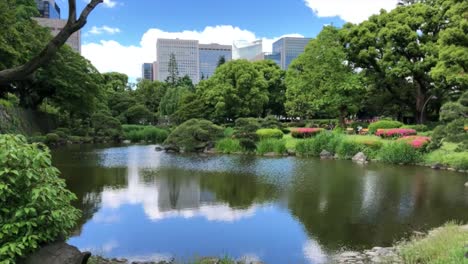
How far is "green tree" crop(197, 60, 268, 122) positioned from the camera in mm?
28406

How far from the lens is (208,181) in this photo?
35.8 feet

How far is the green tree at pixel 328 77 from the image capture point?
22453mm

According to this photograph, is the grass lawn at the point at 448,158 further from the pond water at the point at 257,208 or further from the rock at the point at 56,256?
the rock at the point at 56,256

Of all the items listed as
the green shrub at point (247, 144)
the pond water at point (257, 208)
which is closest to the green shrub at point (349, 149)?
the pond water at point (257, 208)

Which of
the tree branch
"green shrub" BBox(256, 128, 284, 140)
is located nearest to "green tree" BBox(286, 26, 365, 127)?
"green shrub" BBox(256, 128, 284, 140)

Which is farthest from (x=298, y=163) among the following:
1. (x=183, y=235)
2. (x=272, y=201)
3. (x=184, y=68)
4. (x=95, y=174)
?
(x=184, y=68)

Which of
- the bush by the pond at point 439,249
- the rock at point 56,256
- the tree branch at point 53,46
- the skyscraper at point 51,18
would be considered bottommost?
the bush by the pond at point 439,249

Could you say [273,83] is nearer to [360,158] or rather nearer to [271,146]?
[271,146]

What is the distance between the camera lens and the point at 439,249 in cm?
435

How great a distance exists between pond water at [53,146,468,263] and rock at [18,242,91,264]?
2110 millimetres

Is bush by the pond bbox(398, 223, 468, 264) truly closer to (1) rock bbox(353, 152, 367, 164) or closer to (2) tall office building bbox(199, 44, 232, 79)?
(1) rock bbox(353, 152, 367, 164)

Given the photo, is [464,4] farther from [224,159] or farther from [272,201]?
[272,201]

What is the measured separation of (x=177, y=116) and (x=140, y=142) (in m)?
3.93

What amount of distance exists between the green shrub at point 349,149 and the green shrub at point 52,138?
1742cm
